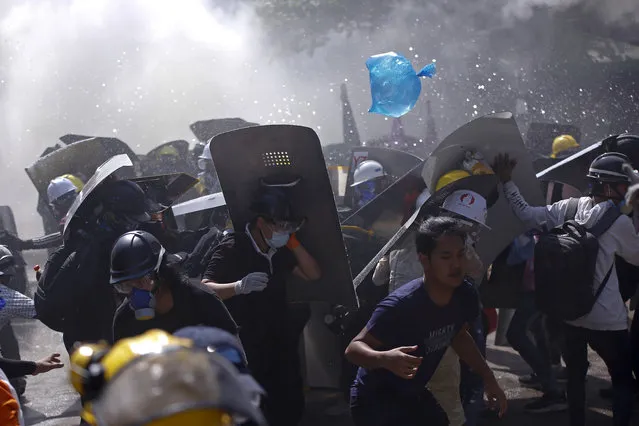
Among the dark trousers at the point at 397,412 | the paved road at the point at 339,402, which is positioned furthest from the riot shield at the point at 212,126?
the dark trousers at the point at 397,412

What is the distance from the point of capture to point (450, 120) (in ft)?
69.4

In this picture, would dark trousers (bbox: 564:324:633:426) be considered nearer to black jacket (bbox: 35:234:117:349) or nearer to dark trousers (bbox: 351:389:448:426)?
dark trousers (bbox: 351:389:448:426)

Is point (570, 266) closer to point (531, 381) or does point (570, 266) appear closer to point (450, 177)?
point (450, 177)

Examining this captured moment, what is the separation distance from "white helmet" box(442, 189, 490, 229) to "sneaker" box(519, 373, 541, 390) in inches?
89.9

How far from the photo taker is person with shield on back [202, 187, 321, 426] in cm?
402

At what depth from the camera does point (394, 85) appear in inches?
207

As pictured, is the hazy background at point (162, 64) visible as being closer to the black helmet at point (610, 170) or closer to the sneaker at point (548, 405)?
the sneaker at point (548, 405)

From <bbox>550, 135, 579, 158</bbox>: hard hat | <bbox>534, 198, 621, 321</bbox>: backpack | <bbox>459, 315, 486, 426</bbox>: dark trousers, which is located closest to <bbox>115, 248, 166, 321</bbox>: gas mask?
<bbox>459, 315, 486, 426</bbox>: dark trousers

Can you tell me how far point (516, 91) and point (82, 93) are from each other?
34.1ft

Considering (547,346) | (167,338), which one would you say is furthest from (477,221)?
(167,338)

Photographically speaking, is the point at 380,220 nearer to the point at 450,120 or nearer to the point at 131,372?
the point at 131,372

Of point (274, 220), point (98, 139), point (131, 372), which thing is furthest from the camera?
point (98, 139)

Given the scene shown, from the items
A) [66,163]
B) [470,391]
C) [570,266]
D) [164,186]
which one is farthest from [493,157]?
[66,163]

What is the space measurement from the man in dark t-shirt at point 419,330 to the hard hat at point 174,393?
64.9 inches
